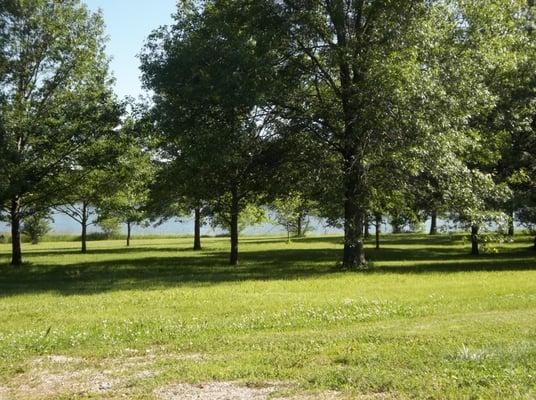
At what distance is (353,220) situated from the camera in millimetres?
21438

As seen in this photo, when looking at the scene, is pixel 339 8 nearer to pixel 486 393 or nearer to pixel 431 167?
pixel 431 167

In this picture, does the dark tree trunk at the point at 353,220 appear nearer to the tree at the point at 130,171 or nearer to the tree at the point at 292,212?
the tree at the point at 292,212

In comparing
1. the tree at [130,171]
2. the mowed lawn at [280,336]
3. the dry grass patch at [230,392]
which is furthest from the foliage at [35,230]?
the dry grass patch at [230,392]

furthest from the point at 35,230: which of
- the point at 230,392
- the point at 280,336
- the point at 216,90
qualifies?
the point at 230,392

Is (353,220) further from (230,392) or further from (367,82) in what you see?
(230,392)

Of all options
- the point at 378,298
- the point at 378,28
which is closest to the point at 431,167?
the point at 378,28

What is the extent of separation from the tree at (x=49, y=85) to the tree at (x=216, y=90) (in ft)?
14.7

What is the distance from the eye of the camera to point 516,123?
23.3 meters

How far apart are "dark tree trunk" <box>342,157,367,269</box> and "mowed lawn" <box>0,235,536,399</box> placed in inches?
89.5

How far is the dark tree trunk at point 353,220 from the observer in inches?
835

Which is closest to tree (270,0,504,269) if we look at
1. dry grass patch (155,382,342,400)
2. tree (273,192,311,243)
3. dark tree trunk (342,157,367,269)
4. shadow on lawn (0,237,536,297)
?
dark tree trunk (342,157,367,269)

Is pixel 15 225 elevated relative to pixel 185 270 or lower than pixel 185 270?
elevated

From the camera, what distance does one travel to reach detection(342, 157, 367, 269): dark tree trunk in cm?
2122

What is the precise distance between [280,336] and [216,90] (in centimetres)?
1151
